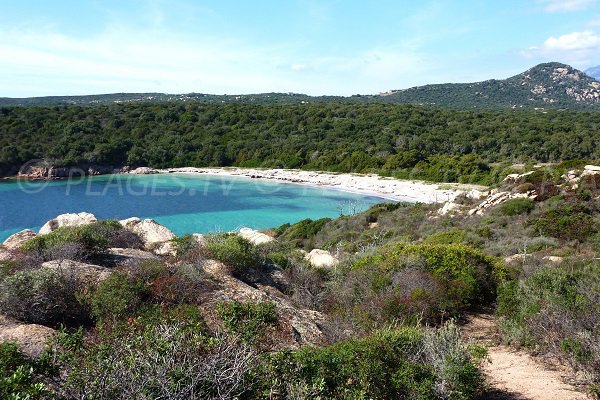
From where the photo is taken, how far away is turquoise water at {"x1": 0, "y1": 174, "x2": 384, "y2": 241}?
33188 millimetres

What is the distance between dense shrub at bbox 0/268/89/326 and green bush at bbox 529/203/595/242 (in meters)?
14.9

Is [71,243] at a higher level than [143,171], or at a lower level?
higher

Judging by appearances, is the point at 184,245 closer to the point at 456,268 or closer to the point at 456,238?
the point at 456,268

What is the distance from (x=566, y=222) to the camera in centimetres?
1573

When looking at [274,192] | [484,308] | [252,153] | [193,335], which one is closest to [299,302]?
[484,308]

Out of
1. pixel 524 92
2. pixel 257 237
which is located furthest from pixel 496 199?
pixel 524 92

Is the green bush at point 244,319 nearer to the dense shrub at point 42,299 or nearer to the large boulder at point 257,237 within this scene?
the dense shrub at point 42,299

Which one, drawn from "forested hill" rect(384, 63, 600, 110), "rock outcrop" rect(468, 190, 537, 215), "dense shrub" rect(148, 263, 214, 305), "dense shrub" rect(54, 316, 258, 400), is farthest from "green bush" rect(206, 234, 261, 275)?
"forested hill" rect(384, 63, 600, 110)

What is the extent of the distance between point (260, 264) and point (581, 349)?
19.2ft

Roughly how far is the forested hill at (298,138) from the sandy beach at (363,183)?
2.10 meters

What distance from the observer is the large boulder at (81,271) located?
21.5 feet

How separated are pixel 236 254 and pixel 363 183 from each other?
36.5 m

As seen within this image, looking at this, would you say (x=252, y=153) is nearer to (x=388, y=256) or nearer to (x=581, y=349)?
(x=388, y=256)

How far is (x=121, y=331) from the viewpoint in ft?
14.8
